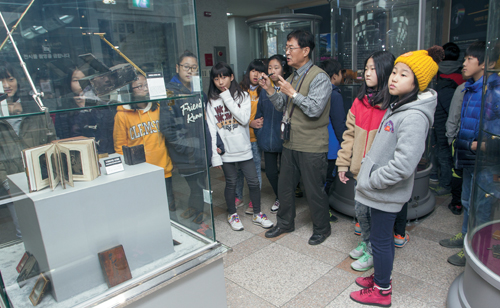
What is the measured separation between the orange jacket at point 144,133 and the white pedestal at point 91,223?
0.08 meters

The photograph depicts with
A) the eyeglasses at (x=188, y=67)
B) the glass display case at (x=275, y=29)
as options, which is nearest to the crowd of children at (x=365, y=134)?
the eyeglasses at (x=188, y=67)

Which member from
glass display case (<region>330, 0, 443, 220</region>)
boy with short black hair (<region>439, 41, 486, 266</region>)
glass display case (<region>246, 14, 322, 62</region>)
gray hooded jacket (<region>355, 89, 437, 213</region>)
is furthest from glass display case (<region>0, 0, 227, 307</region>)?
glass display case (<region>246, 14, 322, 62</region>)

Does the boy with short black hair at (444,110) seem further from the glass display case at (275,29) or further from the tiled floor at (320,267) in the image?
the glass display case at (275,29)

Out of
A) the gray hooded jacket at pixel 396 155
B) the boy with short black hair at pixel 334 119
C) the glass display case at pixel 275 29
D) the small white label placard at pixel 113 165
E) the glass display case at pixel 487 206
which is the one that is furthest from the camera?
the glass display case at pixel 275 29

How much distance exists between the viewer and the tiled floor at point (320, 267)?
2.17 metres

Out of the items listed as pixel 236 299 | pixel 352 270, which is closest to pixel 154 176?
pixel 236 299

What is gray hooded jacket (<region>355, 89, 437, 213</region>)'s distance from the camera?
1750 millimetres

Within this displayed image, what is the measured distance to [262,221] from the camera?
3.28 meters

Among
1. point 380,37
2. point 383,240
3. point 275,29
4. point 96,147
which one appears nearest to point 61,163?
point 96,147

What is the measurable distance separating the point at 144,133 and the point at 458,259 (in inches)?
93.3

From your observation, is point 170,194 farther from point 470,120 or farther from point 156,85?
point 470,120

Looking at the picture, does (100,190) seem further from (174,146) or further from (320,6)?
(320,6)

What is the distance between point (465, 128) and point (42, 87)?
2827 millimetres

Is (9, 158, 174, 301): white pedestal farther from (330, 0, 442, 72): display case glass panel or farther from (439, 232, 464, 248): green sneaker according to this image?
(330, 0, 442, 72): display case glass panel
